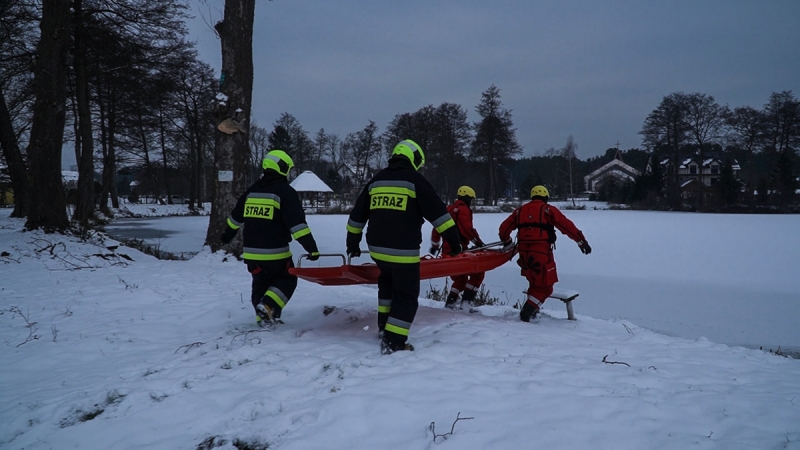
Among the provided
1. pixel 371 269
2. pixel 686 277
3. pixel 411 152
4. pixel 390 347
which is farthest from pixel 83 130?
pixel 686 277

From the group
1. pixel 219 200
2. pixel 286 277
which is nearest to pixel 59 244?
pixel 219 200

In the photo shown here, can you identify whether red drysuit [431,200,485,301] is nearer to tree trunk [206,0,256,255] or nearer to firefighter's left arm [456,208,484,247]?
firefighter's left arm [456,208,484,247]

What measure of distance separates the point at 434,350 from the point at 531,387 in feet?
3.16

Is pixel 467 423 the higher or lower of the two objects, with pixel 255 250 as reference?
lower

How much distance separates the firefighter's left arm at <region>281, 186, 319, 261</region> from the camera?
412 cm

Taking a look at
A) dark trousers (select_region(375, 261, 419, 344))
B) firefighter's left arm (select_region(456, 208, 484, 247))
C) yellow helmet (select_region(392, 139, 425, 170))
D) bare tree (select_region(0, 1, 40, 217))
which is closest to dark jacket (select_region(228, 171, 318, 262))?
dark trousers (select_region(375, 261, 419, 344))

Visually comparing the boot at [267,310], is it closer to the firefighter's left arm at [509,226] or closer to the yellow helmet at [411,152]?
the yellow helmet at [411,152]

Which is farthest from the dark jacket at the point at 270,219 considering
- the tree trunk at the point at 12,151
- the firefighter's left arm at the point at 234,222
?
the tree trunk at the point at 12,151

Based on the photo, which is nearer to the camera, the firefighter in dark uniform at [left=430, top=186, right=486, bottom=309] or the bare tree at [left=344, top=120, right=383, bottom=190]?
the firefighter in dark uniform at [left=430, top=186, right=486, bottom=309]

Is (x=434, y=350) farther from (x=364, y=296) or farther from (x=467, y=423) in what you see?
(x=364, y=296)

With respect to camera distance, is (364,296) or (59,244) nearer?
(364,296)

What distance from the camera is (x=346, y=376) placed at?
310 centimetres

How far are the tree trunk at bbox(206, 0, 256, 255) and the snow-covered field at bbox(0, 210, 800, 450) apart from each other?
1.83 meters

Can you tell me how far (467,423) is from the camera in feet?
7.86
